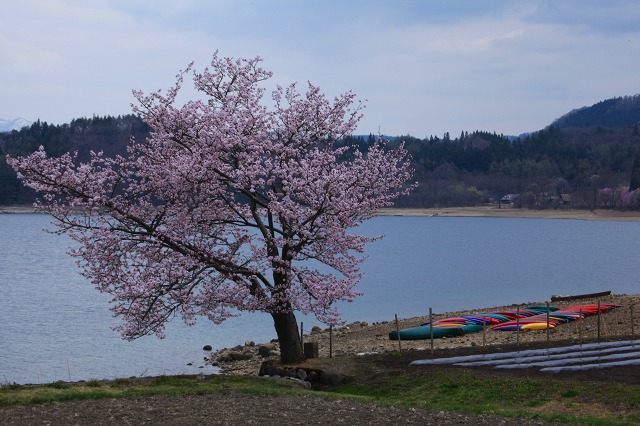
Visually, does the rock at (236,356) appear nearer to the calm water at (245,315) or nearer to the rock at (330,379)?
the calm water at (245,315)

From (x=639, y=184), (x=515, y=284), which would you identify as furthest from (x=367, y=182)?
(x=639, y=184)

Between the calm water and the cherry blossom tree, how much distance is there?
916cm

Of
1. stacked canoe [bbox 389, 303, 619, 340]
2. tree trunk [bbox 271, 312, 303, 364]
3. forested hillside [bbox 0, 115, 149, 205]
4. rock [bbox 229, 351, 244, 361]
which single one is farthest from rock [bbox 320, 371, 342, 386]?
forested hillside [bbox 0, 115, 149, 205]

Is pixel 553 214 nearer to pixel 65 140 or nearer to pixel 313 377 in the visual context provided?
pixel 65 140

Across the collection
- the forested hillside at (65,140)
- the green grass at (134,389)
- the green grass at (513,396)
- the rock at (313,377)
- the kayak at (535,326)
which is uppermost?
the forested hillside at (65,140)

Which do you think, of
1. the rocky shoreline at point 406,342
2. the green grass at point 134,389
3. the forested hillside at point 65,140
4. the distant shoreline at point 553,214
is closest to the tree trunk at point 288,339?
the rocky shoreline at point 406,342

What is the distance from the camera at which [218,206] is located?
22266 mm

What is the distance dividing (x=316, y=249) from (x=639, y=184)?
169373 millimetres

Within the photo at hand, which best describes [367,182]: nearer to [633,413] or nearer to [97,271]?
[97,271]

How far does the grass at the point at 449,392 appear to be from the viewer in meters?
14.8

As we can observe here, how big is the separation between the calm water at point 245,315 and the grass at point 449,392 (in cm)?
1255

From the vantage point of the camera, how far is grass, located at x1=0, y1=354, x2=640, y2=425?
14820 mm

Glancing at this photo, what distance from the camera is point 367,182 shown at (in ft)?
72.2

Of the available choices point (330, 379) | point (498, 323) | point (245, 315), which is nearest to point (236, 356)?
point (498, 323)
